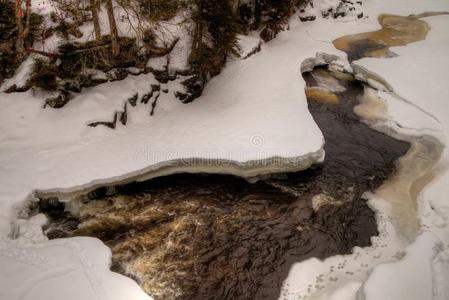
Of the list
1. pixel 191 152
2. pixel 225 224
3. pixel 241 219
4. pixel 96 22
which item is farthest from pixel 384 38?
pixel 225 224

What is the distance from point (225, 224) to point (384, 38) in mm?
14559

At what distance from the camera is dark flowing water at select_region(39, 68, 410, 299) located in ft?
23.1

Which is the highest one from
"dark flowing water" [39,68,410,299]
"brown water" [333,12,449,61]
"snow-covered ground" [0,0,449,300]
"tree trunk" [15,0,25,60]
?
"tree trunk" [15,0,25,60]

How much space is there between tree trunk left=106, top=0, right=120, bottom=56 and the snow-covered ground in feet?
2.94

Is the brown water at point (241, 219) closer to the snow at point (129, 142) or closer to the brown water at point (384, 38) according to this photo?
the snow at point (129, 142)

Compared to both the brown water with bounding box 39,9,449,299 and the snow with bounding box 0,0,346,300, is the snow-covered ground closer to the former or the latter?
the snow with bounding box 0,0,346,300

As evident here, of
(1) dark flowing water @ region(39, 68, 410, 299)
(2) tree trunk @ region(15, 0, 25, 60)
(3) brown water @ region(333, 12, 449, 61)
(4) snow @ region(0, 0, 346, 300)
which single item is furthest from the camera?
(3) brown water @ region(333, 12, 449, 61)

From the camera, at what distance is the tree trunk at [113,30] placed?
989cm

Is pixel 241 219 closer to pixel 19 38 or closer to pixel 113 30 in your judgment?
pixel 113 30

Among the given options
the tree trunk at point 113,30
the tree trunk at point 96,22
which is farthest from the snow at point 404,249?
the tree trunk at point 96,22

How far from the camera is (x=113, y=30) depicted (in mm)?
10250

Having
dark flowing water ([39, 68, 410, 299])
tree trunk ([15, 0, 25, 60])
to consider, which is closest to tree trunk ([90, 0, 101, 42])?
tree trunk ([15, 0, 25, 60])

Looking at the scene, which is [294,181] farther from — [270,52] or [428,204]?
[270,52]

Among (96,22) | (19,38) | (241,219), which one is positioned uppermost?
(96,22)
